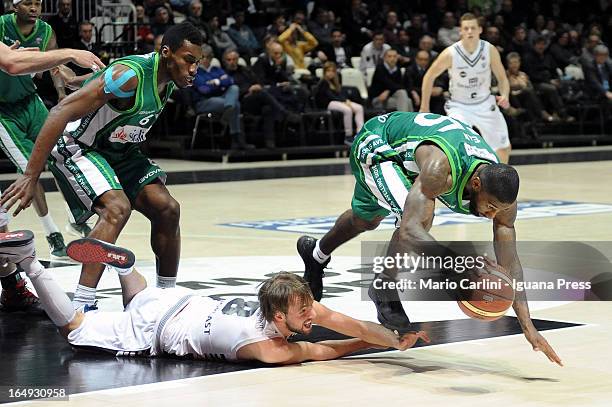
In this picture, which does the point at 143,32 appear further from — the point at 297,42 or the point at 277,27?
the point at 297,42

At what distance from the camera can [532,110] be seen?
20.6 m

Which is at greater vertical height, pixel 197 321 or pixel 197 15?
pixel 197 15

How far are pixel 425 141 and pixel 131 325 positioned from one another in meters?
1.71

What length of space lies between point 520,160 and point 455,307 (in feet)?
39.1

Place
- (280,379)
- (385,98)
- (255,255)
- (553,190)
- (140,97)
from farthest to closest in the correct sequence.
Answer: (385,98)
(553,190)
(255,255)
(140,97)
(280,379)

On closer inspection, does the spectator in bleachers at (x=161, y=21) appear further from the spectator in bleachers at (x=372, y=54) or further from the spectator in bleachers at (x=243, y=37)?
the spectator in bleachers at (x=372, y=54)

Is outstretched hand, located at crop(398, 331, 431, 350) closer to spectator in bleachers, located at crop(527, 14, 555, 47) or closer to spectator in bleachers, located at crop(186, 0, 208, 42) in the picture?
spectator in bleachers, located at crop(186, 0, 208, 42)

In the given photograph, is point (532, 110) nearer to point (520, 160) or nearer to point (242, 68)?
point (520, 160)

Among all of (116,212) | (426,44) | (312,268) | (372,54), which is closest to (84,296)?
(116,212)

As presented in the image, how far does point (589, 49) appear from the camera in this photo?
22.3m

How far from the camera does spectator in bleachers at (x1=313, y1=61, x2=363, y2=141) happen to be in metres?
18.4

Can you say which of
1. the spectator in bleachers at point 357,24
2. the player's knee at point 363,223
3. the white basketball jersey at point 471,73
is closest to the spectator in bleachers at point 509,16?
the spectator in bleachers at point 357,24

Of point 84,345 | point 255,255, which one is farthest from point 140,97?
point 255,255

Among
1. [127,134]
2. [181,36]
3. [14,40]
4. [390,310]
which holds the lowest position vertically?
[390,310]
